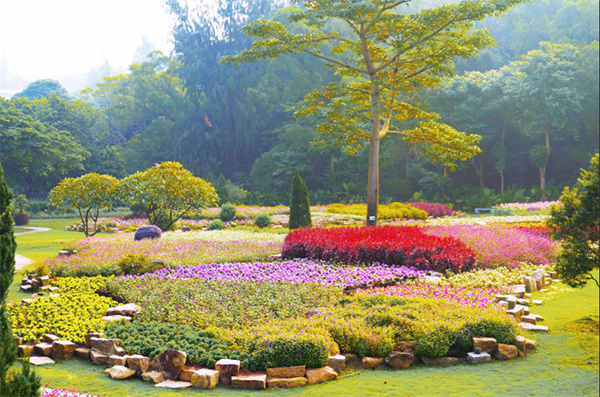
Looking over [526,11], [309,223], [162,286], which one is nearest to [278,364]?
[162,286]

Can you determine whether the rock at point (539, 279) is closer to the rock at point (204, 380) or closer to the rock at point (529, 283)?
the rock at point (529, 283)

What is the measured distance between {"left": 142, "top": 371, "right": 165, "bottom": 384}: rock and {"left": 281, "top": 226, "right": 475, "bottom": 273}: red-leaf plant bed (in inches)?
188

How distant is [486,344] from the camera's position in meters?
4.49


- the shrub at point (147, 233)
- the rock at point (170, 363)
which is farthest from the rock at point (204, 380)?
the shrub at point (147, 233)

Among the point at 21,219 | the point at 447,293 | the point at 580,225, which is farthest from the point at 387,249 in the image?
the point at 21,219

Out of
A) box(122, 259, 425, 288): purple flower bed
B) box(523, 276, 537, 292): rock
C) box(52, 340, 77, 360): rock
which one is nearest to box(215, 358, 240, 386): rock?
box(52, 340, 77, 360): rock

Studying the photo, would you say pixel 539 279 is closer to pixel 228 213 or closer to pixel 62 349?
pixel 62 349

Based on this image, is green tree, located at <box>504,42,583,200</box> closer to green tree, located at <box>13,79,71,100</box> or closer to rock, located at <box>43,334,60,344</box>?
rock, located at <box>43,334,60,344</box>

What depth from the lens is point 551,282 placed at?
7.77 m

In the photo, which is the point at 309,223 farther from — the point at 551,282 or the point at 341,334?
the point at 341,334

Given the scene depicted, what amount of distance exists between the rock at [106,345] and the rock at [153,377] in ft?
2.07

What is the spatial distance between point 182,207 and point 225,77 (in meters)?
22.8

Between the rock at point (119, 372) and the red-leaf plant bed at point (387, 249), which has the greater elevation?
the red-leaf plant bed at point (387, 249)

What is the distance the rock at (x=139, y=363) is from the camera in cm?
409
